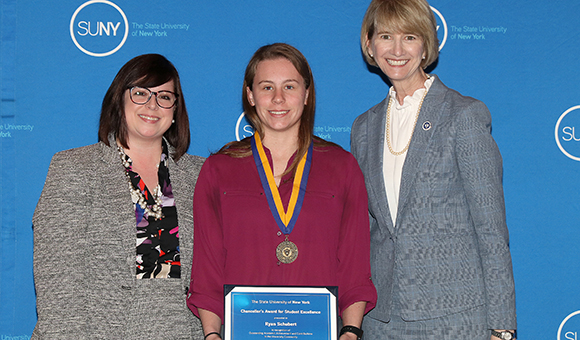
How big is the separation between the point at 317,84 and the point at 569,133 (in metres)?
1.65

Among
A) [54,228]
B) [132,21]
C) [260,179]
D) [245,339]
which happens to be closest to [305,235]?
[260,179]

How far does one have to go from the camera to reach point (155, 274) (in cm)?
228

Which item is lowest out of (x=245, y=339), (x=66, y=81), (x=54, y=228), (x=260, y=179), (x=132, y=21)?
(x=245, y=339)

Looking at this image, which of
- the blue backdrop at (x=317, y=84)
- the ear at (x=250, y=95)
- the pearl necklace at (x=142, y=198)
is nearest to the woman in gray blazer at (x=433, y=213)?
the ear at (x=250, y=95)

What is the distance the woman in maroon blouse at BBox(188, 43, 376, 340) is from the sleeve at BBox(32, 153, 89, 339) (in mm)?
515

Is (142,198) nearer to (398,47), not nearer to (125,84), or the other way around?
(125,84)

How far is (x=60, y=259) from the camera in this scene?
85.3 inches

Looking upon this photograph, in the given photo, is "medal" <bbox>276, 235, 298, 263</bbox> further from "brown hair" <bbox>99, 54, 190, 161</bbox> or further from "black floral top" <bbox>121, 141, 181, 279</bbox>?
"brown hair" <bbox>99, 54, 190, 161</bbox>

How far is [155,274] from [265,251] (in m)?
0.57

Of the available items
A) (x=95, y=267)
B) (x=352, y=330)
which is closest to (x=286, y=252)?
(x=352, y=330)

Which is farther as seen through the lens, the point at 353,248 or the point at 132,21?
the point at 132,21

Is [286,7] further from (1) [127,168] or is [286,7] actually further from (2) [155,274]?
(2) [155,274]

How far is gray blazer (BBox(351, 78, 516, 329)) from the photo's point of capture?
81.4 inches

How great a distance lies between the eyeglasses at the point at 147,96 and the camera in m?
2.35
